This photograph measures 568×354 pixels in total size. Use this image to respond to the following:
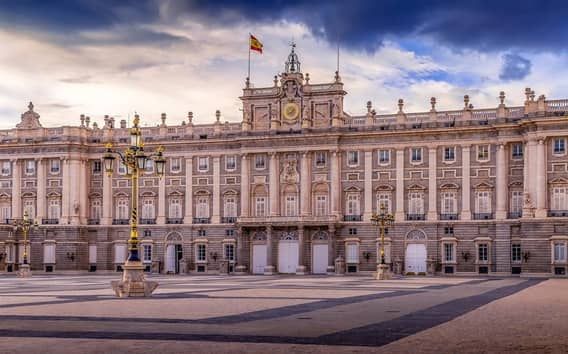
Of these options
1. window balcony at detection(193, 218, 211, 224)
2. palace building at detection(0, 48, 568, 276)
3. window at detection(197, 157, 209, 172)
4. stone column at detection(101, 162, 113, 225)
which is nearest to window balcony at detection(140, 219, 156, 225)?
palace building at detection(0, 48, 568, 276)

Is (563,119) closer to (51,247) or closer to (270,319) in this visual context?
(51,247)

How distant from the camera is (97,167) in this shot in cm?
9694

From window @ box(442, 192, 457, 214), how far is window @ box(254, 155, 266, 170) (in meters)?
17.3

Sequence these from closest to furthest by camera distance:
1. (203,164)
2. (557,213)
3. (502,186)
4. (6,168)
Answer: (557,213)
(502,186)
(203,164)
(6,168)

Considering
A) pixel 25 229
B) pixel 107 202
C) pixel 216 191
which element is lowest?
pixel 25 229

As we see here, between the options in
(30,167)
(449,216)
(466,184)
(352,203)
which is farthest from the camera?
(30,167)

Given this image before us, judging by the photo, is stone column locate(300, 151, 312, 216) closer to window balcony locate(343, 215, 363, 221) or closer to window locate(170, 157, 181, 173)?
window balcony locate(343, 215, 363, 221)

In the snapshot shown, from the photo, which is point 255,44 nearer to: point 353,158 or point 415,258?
point 353,158

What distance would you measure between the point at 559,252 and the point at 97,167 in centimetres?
4584

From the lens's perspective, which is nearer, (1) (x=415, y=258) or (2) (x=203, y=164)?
(1) (x=415, y=258)

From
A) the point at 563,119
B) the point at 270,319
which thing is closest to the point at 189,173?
the point at 563,119

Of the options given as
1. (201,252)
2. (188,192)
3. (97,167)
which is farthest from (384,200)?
(97,167)

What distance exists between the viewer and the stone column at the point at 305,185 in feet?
292

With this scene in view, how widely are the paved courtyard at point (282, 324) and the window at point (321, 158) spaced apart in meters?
49.9
